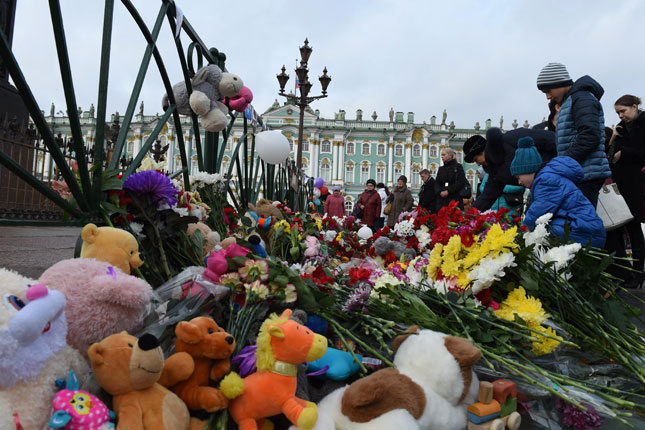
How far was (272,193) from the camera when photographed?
5.82 meters

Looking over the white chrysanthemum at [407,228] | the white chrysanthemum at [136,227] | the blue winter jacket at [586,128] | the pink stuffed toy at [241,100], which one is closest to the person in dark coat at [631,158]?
the blue winter jacket at [586,128]

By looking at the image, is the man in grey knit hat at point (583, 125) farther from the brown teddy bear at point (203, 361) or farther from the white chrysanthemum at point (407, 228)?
the brown teddy bear at point (203, 361)

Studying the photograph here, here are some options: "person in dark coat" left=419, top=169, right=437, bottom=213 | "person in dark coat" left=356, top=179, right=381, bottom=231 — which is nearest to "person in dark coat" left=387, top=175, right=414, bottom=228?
"person in dark coat" left=356, top=179, right=381, bottom=231

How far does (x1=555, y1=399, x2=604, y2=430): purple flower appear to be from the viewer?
52.6 inches

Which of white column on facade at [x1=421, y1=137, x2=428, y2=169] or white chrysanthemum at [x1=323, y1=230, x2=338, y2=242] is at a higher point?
white column on facade at [x1=421, y1=137, x2=428, y2=169]

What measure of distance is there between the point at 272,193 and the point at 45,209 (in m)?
2.62

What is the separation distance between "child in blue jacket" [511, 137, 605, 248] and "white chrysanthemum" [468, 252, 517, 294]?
824 mm

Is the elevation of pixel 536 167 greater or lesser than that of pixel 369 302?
greater

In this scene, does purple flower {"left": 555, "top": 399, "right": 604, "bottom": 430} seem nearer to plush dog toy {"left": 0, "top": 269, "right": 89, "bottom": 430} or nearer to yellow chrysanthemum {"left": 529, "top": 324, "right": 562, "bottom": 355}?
yellow chrysanthemum {"left": 529, "top": 324, "right": 562, "bottom": 355}

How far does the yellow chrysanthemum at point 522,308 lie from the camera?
5.17 feet

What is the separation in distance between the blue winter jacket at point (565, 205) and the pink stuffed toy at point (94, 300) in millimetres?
2194

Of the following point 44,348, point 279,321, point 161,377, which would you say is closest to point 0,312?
point 44,348

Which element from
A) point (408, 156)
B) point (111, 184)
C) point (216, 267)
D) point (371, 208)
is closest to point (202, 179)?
point (111, 184)

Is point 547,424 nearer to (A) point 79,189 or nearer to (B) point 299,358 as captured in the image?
(B) point 299,358
